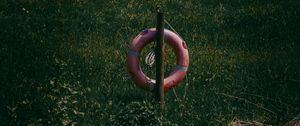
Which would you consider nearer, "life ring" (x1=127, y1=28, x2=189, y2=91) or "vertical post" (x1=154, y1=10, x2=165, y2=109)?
"vertical post" (x1=154, y1=10, x2=165, y2=109)

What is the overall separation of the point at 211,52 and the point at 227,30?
2.52 metres

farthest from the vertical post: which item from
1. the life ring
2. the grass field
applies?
the life ring

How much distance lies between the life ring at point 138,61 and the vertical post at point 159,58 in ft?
2.71

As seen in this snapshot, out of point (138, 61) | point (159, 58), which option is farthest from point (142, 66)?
point (159, 58)

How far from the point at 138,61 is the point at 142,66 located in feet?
5.91

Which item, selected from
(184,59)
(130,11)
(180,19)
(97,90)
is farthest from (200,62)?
(130,11)

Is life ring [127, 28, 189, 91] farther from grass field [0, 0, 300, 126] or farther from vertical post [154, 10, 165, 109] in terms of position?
vertical post [154, 10, 165, 109]

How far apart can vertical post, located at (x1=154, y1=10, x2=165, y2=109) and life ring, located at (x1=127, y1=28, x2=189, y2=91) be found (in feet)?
2.71

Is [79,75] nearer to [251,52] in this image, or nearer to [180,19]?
[251,52]

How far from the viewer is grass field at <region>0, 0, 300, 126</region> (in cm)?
991

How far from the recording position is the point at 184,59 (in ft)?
38.9

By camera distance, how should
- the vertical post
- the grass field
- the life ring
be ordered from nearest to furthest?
the grass field < the vertical post < the life ring

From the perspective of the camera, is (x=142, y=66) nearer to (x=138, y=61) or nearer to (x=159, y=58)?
(x=138, y=61)

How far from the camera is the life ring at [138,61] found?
1148 cm
